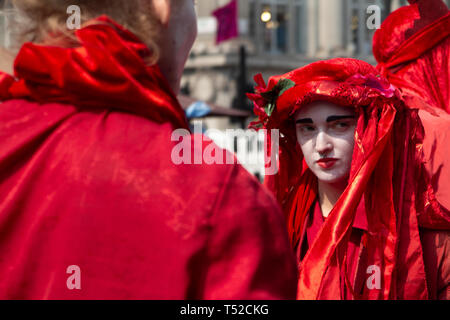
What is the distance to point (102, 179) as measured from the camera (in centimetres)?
113

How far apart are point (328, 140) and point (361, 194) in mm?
282

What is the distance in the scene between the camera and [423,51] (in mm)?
3379

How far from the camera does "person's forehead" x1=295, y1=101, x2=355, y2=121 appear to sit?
114 inches

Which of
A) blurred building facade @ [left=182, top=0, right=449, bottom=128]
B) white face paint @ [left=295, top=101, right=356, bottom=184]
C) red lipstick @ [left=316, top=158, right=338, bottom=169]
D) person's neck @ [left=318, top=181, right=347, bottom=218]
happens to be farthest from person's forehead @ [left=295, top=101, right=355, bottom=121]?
blurred building facade @ [left=182, top=0, right=449, bottom=128]

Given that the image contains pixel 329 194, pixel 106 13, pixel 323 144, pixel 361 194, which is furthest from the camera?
pixel 329 194

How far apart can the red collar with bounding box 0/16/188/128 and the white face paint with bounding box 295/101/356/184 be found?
1.71 meters

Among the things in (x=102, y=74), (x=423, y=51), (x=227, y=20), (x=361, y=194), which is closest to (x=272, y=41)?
(x=227, y=20)

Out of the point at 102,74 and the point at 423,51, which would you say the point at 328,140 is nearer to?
the point at 423,51

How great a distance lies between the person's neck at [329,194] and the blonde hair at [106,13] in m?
1.82

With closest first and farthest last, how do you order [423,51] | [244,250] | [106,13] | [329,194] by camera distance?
[244,250] < [106,13] < [329,194] < [423,51]

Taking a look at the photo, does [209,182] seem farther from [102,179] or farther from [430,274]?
[430,274]

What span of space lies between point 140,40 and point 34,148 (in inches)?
10.7

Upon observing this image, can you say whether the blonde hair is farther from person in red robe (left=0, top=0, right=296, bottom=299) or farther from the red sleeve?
the red sleeve

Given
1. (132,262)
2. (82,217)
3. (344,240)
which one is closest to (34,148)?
(82,217)
